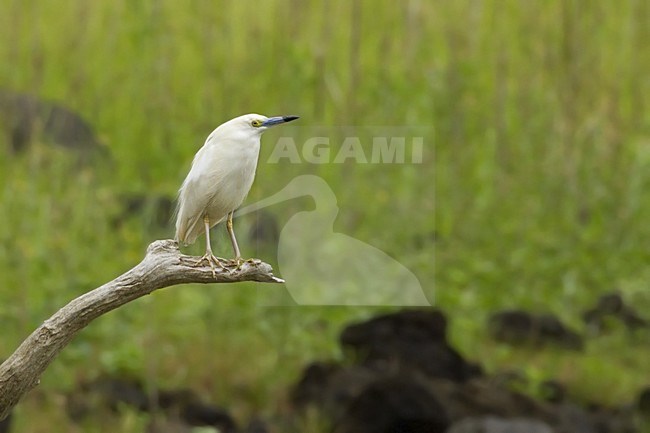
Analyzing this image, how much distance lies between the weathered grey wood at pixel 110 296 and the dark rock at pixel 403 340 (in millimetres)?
2369

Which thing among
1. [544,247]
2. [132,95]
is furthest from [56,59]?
[544,247]

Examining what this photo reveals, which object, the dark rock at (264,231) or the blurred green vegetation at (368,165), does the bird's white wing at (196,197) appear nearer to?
the dark rock at (264,231)

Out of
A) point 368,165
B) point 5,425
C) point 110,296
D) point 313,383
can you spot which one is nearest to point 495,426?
point 313,383

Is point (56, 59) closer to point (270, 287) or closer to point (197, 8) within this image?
point (197, 8)

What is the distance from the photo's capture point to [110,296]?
1.34 m

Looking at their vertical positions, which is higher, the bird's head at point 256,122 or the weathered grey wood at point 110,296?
the bird's head at point 256,122

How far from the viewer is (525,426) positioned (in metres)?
3.32

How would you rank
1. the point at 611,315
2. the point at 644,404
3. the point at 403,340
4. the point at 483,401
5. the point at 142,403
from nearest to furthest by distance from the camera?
the point at 142,403
the point at 483,401
the point at 403,340
the point at 644,404
the point at 611,315

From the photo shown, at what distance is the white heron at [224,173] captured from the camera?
50.0 inches

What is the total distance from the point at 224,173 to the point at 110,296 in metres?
0.20

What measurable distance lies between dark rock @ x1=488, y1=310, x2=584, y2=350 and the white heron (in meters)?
2.89

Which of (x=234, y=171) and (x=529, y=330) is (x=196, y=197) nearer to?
(x=234, y=171)

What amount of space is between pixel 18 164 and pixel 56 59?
0.51 m

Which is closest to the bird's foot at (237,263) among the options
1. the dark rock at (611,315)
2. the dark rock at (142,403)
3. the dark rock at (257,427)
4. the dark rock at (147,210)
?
the dark rock at (142,403)
